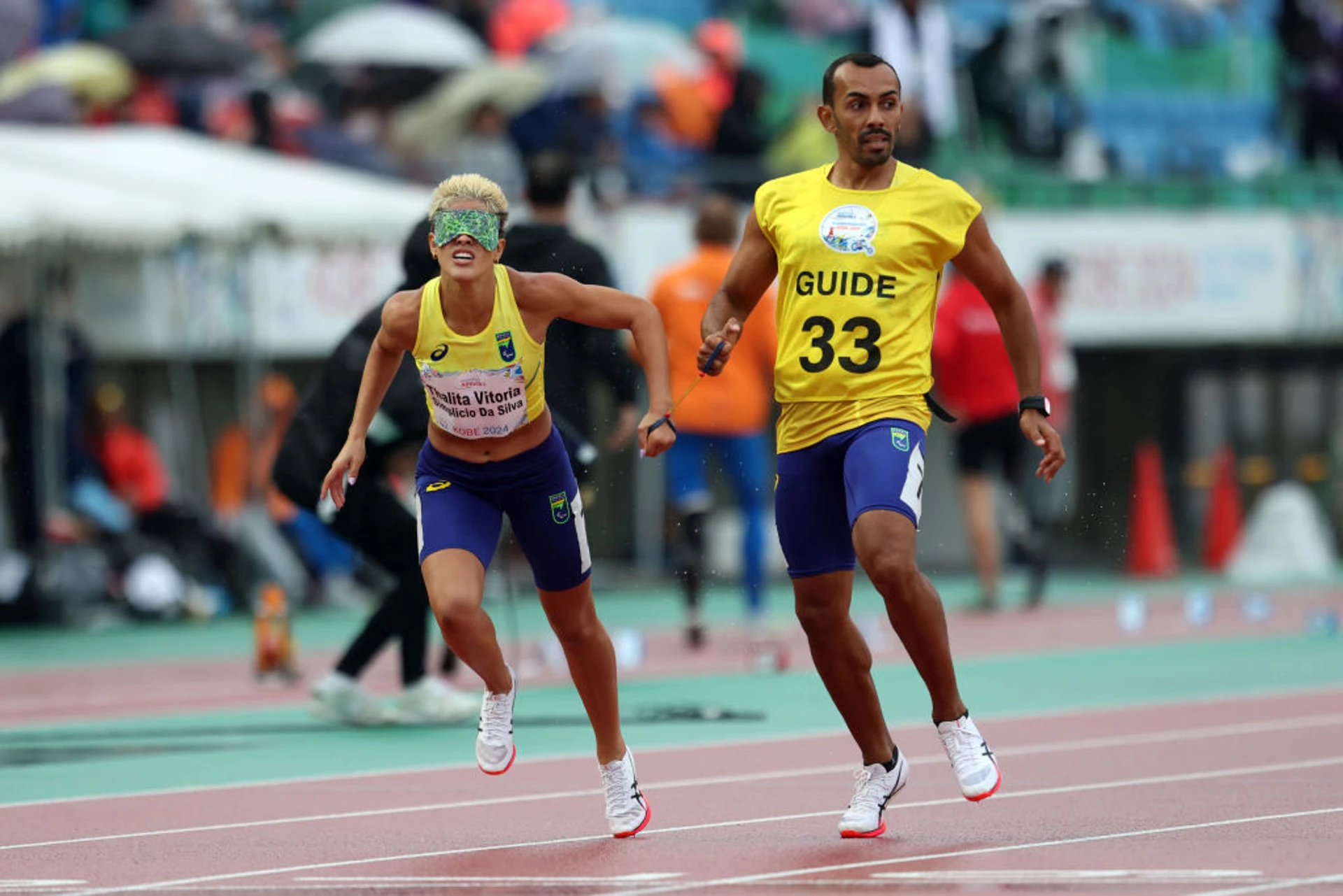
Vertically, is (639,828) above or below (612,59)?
below

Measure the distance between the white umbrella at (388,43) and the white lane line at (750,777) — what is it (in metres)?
12.4

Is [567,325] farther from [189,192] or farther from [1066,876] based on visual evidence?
[189,192]

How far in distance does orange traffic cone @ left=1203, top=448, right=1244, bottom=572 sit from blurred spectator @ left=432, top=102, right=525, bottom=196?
6920 millimetres

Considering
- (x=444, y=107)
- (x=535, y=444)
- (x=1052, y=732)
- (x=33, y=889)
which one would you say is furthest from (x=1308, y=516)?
(x=33, y=889)

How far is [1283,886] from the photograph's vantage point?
6.80m

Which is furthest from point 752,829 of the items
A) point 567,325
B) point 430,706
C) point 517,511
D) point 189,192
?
→ point 189,192

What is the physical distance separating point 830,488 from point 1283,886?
78.0 inches

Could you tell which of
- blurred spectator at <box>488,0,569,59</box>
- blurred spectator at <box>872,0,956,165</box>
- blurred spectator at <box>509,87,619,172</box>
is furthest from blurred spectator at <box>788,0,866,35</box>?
blurred spectator at <box>509,87,619,172</box>

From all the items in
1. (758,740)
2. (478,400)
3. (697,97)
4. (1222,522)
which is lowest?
(1222,522)

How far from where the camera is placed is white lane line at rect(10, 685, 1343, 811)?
9594 millimetres

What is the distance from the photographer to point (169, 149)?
745 inches

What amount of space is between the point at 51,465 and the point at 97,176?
2.04 meters

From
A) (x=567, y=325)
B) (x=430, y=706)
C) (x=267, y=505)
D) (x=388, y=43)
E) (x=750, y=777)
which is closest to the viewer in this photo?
(x=750, y=777)

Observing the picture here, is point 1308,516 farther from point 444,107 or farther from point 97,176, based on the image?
point 97,176
